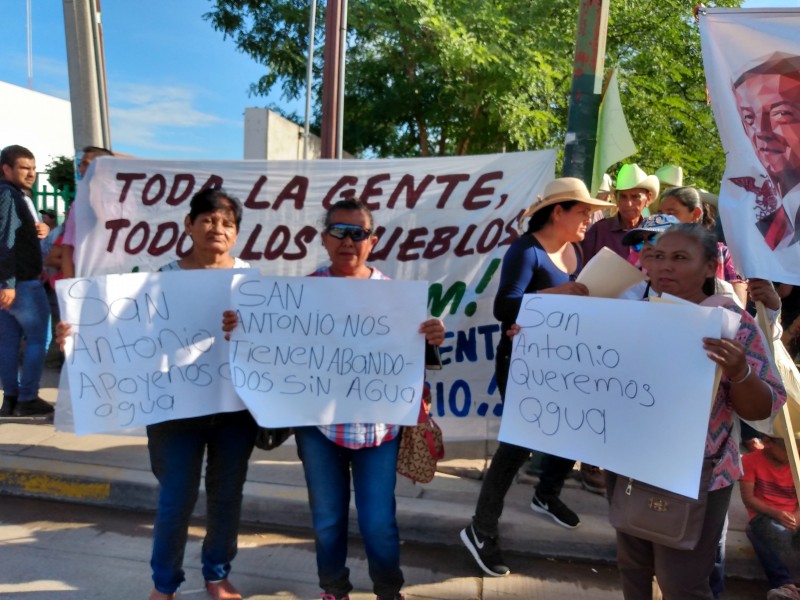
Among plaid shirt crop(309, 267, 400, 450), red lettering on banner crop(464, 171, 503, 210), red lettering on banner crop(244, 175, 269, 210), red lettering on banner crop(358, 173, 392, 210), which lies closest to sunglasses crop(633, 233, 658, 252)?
plaid shirt crop(309, 267, 400, 450)

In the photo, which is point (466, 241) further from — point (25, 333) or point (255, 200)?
point (25, 333)

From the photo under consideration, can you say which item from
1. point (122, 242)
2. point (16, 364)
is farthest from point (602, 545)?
point (16, 364)

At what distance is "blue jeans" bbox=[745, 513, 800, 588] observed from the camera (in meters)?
2.94

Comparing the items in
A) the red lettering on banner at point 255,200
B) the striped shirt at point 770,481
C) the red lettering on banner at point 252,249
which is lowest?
the striped shirt at point 770,481

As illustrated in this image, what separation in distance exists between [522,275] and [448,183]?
4.56ft

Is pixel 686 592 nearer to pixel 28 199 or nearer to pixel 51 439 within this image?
pixel 51 439

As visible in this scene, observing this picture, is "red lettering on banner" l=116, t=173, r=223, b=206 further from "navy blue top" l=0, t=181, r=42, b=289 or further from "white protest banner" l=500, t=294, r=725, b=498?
"white protest banner" l=500, t=294, r=725, b=498

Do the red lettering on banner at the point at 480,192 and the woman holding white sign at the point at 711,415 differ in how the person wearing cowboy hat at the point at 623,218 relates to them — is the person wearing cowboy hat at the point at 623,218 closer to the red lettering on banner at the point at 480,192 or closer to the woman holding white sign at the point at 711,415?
the red lettering on banner at the point at 480,192

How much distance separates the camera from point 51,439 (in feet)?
14.1

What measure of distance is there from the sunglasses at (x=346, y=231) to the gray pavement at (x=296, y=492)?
1.70 metres

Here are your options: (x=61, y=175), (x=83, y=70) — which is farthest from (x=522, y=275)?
(x=61, y=175)

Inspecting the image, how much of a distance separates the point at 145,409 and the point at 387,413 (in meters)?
0.90

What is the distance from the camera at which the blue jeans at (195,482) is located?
8.18 ft

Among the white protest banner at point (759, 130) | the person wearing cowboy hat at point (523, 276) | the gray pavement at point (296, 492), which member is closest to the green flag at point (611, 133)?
the person wearing cowboy hat at point (523, 276)
